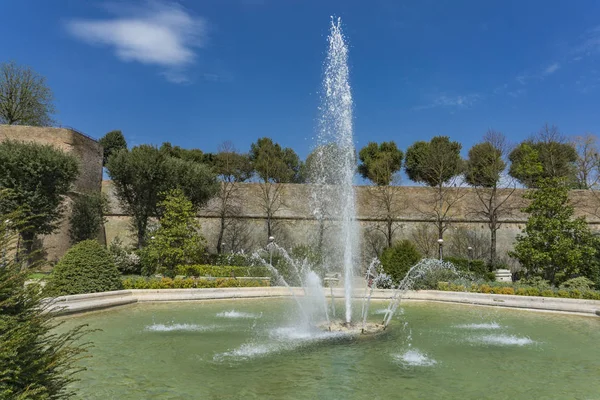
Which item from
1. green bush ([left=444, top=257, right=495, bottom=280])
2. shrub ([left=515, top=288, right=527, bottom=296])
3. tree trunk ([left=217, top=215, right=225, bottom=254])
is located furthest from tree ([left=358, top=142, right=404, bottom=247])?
shrub ([left=515, top=288, right=527, bottom=296])

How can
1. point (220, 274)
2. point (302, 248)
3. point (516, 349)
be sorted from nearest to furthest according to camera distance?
1. point (516, 349)
2. point (220, 274)
3. point (302, 248)

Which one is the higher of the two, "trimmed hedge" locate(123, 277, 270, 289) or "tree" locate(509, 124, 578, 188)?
"tree" locate(509, 124, 578, 188)

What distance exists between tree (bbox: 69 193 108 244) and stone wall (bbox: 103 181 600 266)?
3.85m

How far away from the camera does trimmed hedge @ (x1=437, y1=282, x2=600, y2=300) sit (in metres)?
15.0

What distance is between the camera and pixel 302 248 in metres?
27.6

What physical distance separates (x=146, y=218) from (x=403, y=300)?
1929cm

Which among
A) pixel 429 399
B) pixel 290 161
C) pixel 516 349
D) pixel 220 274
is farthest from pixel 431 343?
pixel 290 161

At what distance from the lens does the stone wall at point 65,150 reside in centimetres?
2789

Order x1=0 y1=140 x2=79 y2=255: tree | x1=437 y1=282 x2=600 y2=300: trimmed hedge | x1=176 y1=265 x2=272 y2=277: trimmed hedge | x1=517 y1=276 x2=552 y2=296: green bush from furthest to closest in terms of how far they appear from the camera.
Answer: x1=0 y1=140 x2=79 y2=255: tree → x1=176 y1=265 x2=272 y2=277: trimmed hedge → x1=517 y1=276 x2=552 y2=296: green bush → x1=437 y1=282 x2=600 y2=300: trimmed hedge

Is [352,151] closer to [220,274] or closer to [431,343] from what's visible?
[431,343]

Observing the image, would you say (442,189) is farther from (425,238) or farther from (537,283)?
(537,283)

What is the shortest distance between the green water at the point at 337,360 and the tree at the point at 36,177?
43.7 ft

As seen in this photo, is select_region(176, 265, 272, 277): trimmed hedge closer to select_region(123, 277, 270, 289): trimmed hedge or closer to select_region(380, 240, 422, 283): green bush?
select_region(123, 277, 270, 289): trimmed hedge

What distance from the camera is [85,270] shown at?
14.4 m
